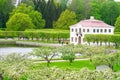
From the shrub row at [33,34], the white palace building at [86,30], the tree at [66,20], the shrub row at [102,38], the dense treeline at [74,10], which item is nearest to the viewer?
the shrub row at [102,38]

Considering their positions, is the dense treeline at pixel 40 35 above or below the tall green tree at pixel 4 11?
below

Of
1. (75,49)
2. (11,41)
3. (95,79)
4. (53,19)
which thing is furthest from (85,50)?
(53,19)

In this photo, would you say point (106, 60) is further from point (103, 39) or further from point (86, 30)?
point (86, 30)

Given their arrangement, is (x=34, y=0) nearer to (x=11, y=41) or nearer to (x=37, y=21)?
(x=37, y=21)

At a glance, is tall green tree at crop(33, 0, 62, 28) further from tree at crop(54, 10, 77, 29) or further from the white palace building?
the white palace building

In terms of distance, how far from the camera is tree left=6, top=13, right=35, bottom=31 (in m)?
87.9

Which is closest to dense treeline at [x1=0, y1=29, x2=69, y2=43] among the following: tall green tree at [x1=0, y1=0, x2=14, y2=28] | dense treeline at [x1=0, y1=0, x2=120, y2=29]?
tall green tree at [x1=0, y1=0, x2=14, y2=28]

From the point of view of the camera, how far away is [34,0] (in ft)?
346

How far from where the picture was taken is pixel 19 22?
88.2 m

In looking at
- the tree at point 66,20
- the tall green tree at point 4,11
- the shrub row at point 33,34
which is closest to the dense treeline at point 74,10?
the tall green tree at point 4,11

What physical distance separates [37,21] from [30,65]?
65310 mm

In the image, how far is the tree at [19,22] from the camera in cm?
8794

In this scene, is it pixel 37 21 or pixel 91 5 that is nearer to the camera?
pixel 37 21

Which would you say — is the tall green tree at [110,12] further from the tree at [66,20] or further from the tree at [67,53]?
the tree at [67,53]
